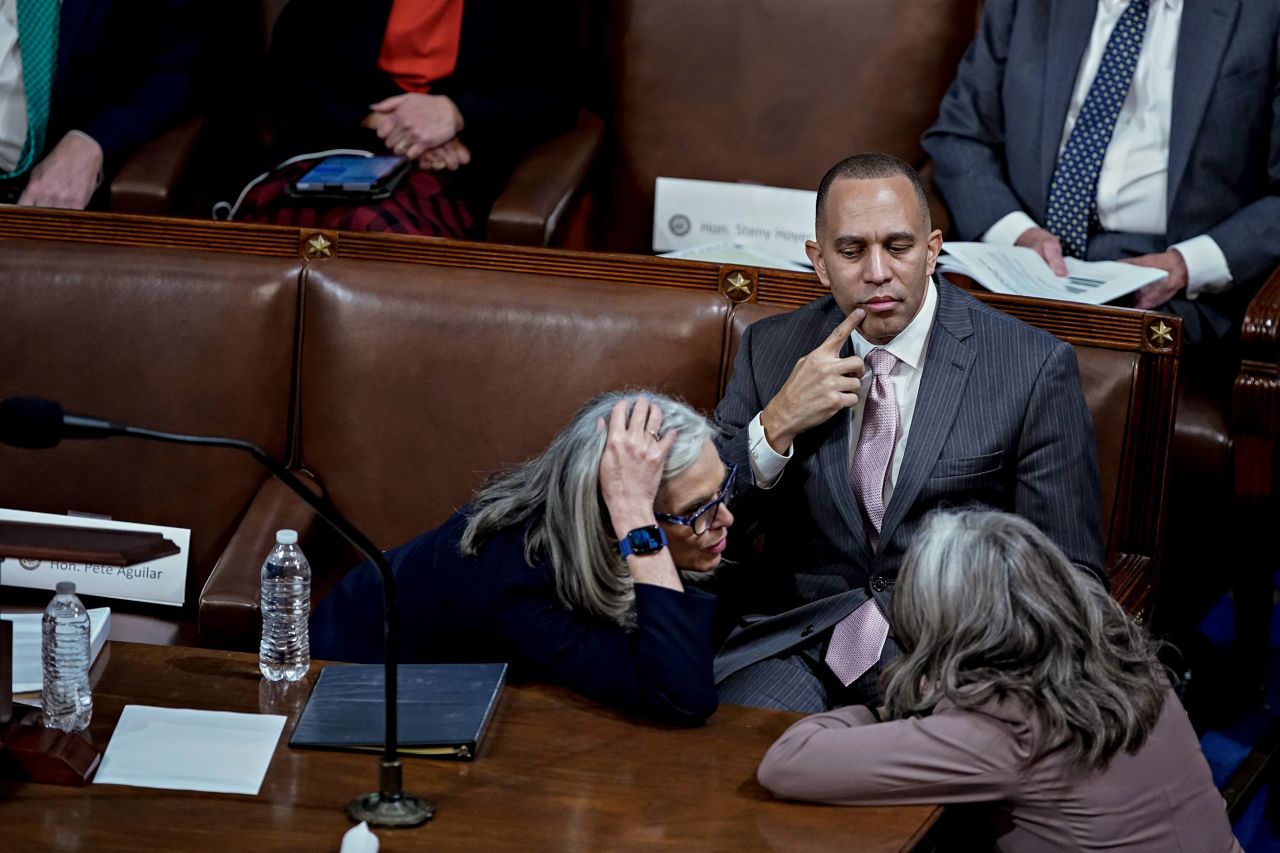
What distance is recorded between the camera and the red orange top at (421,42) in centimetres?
370

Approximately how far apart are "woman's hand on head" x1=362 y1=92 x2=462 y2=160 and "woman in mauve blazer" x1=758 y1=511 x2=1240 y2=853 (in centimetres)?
187

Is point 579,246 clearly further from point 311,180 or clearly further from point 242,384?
point 242,384

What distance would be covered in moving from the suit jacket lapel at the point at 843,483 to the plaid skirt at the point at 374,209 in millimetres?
1152

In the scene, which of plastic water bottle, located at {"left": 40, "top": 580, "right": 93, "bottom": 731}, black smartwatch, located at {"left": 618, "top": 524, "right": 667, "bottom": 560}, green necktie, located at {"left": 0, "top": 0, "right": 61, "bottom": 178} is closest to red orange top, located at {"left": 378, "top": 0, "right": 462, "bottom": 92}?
green necktie, located at {"left": 0, "top": 0, "right": 61, "bottom": 178}

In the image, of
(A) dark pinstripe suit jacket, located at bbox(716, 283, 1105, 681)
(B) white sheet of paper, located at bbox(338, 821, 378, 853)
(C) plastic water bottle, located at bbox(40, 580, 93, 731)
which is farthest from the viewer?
(A) dark pinstripe suit jacket, located at bbox(716, 283, 1105, 681)

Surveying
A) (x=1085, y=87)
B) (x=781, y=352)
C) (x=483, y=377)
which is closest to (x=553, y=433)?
(x=483, y=377)

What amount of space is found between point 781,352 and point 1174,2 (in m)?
1.34

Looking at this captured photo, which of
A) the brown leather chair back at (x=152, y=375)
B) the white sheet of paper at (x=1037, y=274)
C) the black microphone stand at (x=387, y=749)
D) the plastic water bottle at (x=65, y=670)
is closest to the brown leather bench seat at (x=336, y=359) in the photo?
the brown leather chair back at (x=152, y=375)

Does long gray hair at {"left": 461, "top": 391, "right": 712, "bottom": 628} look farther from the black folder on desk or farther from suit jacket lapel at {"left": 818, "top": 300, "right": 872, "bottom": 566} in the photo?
suit jacket lapel at {"left": 818, "top": 300, "right": 872, "bottom": 566}

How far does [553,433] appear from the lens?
2.88 meters

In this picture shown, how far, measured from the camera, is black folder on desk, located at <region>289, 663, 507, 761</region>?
1.95 m

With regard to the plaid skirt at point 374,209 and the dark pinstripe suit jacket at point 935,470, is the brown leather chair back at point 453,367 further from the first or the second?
the plaid skirt at point 374,209

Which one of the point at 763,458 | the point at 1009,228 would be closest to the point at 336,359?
the point at 763,458

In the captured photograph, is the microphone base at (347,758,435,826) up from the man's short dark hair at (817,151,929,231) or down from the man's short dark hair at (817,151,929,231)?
down
